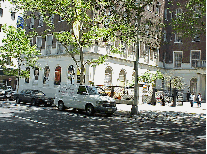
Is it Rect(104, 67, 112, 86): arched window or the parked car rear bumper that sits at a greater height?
Rect(104, 67, 112, 86): arched window

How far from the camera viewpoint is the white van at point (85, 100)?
16.6 m

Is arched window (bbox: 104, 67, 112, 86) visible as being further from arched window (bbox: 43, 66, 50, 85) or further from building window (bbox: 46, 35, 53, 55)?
building window (bbox: 46, 35, 53, 55)

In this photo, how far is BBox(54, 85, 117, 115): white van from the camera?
54.5 ft

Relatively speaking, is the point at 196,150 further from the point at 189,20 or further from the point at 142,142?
the point at 189,20

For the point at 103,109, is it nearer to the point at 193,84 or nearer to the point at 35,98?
the point at 35,98

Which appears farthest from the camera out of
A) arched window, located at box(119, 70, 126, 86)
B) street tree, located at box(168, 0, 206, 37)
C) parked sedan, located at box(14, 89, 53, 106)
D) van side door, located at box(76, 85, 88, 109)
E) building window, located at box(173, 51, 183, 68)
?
building window, located at box(173, 51, 183, 68)

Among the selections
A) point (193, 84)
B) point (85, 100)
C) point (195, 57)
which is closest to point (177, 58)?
point (195, 57)

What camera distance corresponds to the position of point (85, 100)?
56.8 ft

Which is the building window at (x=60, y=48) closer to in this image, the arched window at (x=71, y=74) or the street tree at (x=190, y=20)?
the arched window at (x=71, y=74)

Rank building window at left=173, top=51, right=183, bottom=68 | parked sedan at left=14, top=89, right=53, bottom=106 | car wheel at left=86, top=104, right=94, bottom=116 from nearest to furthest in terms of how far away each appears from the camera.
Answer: car wheel at left=86, top=104, right=94, bottom=116
parked sedan at left=14, top=89, right=53, bottom=106
building window at left=173, top=51, right=183, bottom=68

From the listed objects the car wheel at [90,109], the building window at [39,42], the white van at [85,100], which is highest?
the building window at [39,42]

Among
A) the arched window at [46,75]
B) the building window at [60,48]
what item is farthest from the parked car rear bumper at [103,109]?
the arched window at [46,75]

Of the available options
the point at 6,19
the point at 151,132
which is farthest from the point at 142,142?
the point at 6,19

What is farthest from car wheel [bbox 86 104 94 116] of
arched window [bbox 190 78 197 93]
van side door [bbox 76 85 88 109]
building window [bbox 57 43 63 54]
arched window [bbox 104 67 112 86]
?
arched window [bbox 190 78 197 93]
